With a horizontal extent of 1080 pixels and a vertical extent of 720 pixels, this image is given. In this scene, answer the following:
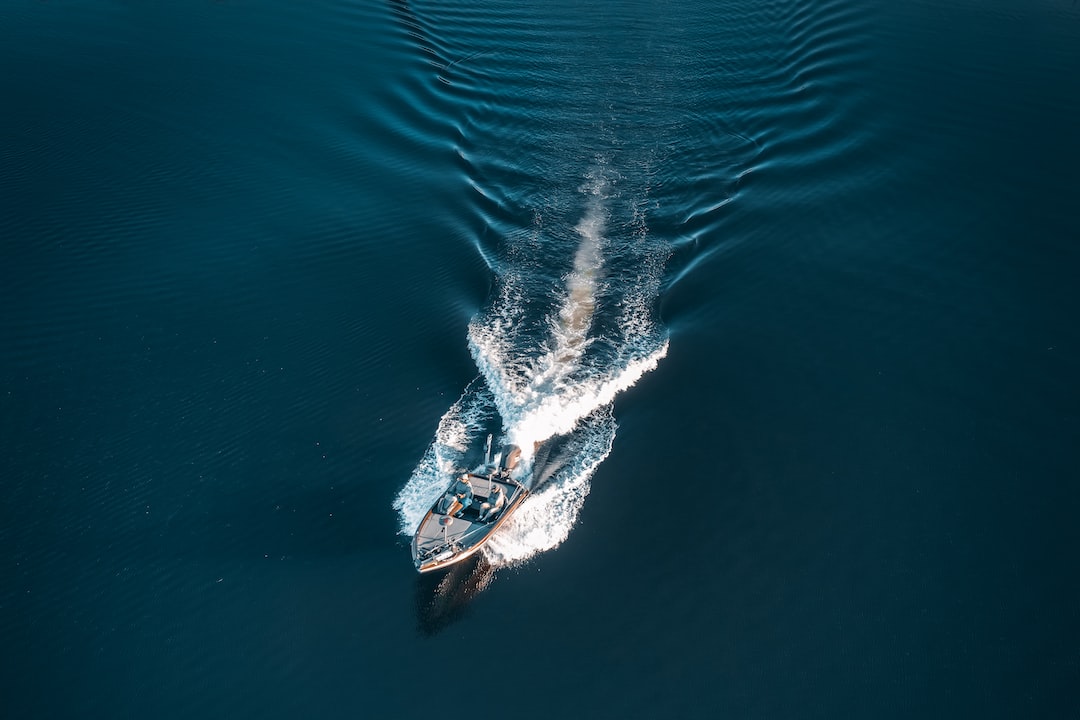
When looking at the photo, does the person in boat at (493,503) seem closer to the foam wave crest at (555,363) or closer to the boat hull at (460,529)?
the boat hull at (460,529)

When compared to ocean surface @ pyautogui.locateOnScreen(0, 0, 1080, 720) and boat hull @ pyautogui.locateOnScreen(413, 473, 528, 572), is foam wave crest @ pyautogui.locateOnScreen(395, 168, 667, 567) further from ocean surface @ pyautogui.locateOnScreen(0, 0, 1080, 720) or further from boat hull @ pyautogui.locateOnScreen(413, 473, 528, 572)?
boat hull @ pyautogui.locateOnScreen(413, 473, 528, 572)

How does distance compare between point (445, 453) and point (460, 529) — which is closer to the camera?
point (460, 529)


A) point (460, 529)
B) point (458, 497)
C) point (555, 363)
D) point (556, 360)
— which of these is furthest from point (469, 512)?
point (556, 360)

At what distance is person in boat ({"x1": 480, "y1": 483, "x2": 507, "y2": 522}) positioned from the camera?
34656mm

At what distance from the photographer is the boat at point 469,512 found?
3338cm

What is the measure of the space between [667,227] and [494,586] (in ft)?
79.4

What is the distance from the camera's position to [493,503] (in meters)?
35.0

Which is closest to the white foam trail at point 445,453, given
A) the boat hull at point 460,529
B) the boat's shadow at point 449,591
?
the boat hull at point 460,529

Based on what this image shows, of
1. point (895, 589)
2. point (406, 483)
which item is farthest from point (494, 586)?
point (895, 589)

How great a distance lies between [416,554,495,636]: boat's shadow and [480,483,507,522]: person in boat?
1.73 metres

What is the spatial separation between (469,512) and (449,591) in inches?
136

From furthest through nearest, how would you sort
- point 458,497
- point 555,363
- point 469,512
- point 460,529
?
point 555,363 < point 458,497 < point 469,512 < point 460,529

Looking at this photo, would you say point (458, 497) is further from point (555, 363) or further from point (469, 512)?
point (555, 363)

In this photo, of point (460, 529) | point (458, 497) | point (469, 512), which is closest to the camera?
point (460, 529)
